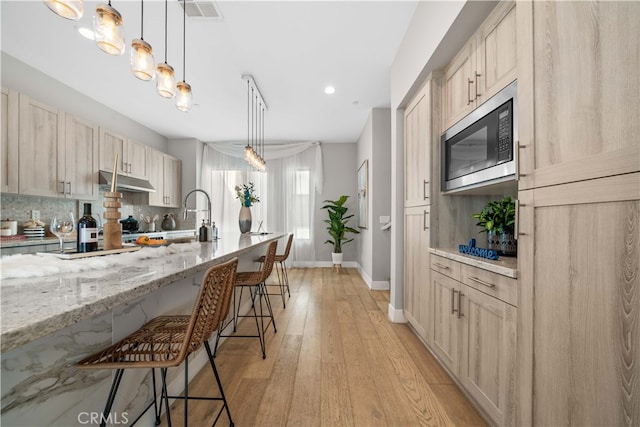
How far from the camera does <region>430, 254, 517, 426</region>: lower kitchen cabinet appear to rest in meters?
1.34

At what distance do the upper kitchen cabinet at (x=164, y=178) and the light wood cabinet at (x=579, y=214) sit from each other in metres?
5.64

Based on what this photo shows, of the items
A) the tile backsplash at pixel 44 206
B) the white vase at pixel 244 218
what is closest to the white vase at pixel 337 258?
the white vase at pixel 244 218

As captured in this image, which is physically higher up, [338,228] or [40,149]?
[40,149]

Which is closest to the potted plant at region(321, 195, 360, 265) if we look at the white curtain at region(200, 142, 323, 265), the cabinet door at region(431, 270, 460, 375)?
the white curtain at region(200, 142, 323, 265)

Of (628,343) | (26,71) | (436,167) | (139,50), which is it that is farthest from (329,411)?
(26,71)

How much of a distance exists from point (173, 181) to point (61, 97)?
2.43 metres

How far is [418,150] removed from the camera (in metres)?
2.67

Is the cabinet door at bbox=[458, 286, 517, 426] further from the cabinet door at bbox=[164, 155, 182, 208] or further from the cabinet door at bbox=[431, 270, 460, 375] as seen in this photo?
the cabinet door at bbox=[164, 155, 182, 208]

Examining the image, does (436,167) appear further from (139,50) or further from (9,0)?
(9,0)

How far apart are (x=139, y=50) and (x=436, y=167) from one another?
2212 millimetres

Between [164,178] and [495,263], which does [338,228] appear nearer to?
[164,178]

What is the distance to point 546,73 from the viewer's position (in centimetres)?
112

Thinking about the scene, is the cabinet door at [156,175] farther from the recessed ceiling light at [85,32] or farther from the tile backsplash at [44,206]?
the recessed ceiling light at [85,32]

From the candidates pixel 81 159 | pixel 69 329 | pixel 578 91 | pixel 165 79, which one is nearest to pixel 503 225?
pixel 578 91
